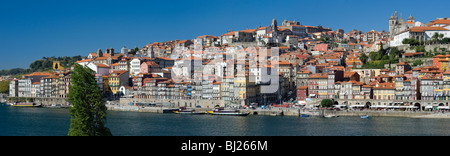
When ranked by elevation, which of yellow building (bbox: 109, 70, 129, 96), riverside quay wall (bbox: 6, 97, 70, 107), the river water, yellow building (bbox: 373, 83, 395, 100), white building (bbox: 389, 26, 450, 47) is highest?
white building (bbox: 389, 26, 450, 47)

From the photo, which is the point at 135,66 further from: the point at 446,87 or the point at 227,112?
the point at 446,87

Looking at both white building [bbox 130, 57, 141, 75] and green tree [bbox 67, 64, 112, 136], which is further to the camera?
white building [bbox 130, 57, 141, 75]

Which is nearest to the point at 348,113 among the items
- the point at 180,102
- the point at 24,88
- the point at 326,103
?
the point at 326,103

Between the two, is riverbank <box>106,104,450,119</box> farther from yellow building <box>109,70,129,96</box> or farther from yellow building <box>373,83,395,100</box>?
yellow building <box>109,70,129,96</box>

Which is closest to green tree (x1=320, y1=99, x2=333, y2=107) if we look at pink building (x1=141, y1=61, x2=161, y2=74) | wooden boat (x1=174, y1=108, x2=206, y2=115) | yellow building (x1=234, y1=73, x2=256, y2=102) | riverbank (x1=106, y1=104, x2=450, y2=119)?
riverbank (x1=106, y1=104, x2=450, y2=119)

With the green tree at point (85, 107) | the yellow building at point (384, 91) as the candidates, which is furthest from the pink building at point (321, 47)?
the green tree at point (85, 107)

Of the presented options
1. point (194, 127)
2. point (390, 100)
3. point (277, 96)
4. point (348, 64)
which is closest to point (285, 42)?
point (348, 64)
